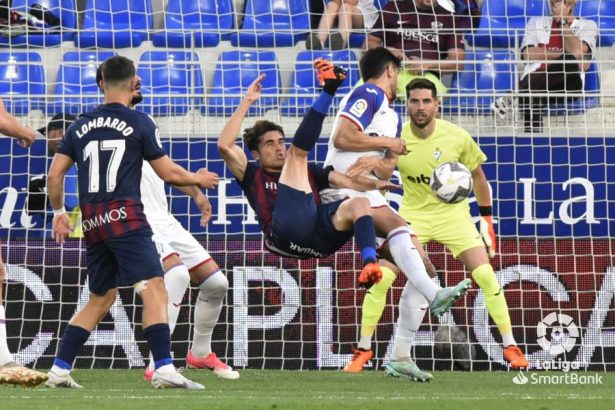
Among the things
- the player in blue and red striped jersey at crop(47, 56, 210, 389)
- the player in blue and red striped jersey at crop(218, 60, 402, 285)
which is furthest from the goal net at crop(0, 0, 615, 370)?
the player in blue and red striped jersey at crop(47, 56, 210, 389)

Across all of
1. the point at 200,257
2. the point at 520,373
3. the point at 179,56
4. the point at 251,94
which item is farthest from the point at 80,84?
the point at 520,373

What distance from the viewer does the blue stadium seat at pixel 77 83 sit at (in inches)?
453

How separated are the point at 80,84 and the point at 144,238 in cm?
469

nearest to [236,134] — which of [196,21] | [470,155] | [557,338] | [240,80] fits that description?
[470,155]

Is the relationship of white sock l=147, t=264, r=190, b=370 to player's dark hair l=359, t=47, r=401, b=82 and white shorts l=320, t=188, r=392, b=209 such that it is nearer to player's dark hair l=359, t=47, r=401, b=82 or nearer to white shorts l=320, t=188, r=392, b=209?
white shorts l=320, t=188, r=392, b=209

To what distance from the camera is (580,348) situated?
10.9 metres

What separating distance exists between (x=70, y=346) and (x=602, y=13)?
24.9 feet

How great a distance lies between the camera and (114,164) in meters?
7.68

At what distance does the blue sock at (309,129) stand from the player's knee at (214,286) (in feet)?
5.22

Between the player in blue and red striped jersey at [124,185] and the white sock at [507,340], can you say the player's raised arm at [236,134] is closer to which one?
the player in blue and red striped jersey at [124,185]

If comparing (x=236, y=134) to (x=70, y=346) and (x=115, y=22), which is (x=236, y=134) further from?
(x=115, y=22)

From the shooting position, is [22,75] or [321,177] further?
[22,75]

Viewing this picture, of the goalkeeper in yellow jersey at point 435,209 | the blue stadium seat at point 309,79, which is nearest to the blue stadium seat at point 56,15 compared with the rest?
the blue stadium seat at point 309,79

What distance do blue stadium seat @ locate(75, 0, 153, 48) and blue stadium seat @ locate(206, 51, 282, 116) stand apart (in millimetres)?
991
